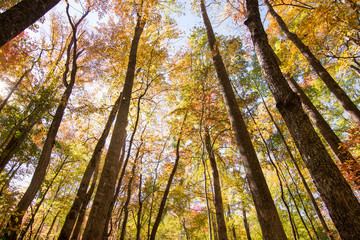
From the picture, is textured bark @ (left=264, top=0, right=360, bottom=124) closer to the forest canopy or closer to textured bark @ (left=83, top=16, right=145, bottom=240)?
the forest canopy

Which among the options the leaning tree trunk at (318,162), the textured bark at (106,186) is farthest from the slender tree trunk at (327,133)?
the textured bark at (106,186)

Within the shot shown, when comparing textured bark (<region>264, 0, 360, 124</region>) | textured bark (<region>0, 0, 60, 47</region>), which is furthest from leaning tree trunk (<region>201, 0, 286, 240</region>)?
textured bark (<region>264, 0, 360, 124</region>)

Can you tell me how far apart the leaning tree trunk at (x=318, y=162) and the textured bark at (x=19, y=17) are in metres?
3.78

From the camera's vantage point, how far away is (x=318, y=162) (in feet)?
5.74

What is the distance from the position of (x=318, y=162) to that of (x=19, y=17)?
4408 mm

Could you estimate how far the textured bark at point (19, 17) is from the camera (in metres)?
2.10

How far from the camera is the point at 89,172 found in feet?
19.0

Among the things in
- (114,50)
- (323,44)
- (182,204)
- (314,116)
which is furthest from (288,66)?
(182,204)

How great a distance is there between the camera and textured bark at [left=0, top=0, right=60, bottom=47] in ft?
6.88

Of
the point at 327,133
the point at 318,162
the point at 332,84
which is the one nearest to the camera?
the point at 318,162

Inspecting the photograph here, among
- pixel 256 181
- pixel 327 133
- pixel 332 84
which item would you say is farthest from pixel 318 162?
pixel 332 84

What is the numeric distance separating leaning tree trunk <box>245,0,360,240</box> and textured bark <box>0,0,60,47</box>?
378 cm

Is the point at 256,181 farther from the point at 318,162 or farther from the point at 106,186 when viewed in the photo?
the point at 106,186

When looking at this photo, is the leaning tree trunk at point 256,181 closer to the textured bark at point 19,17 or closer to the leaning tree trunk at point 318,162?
the leaning tree trunk at point 318,162
